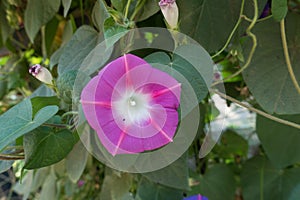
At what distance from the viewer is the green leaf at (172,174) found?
1.58 feet

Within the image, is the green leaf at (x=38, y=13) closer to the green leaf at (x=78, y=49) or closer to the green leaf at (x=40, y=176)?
the green leaf at (x=78, y=49)

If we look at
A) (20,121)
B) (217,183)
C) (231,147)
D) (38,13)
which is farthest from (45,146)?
(231,147)

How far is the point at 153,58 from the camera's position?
37cm

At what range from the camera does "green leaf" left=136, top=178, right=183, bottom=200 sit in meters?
0.53

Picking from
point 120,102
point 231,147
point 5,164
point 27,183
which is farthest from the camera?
point 231,147

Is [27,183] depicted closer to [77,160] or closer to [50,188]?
[50,188]

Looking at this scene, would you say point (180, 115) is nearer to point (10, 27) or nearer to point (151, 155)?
point (151, 155)

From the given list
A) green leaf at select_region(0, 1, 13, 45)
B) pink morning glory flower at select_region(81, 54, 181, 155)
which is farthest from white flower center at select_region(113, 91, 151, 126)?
green leaf at select_region(0, 1, 13, 45)

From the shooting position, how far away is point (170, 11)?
0.35 metres

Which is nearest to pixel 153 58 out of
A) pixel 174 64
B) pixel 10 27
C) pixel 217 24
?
pixel 174 64

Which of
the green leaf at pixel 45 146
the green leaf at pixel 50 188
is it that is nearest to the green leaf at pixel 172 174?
the green leaf at pixel 45 146

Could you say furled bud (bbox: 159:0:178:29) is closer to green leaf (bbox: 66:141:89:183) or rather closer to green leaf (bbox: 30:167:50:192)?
green leaf (bbox: 66:141:89:183)

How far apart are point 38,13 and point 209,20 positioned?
266mm

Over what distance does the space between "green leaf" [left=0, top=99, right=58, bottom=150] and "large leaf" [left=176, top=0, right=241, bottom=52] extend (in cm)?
18
